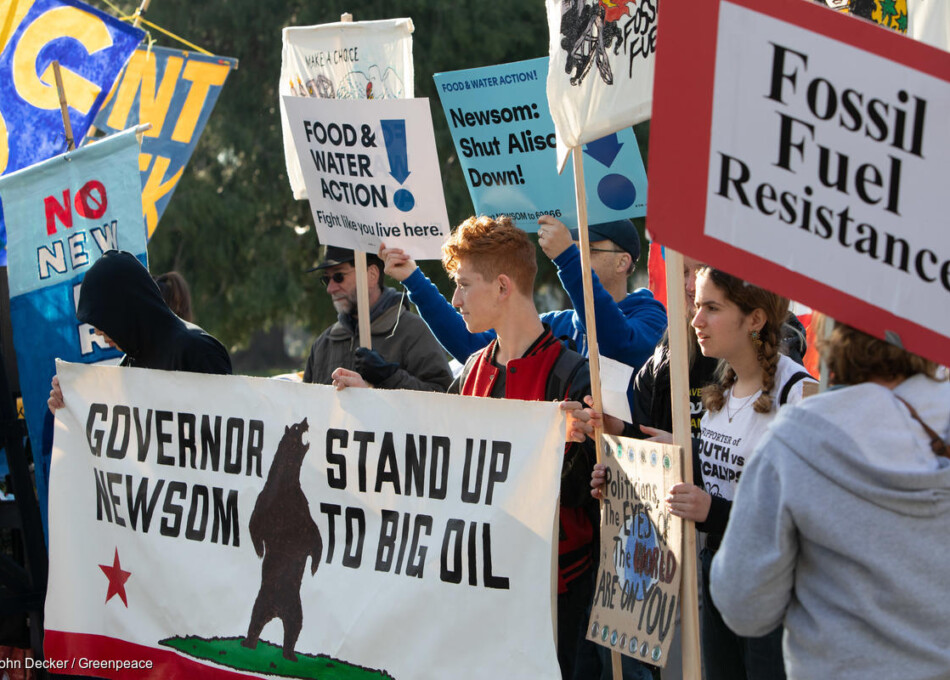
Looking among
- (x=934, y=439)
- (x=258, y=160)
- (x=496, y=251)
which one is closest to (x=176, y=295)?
(x=496, y=251)

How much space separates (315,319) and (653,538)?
Result: 16.7 m

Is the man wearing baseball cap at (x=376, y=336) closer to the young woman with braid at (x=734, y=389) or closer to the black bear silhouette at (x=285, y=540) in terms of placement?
the black bear silhouette at (x=285, y=540)

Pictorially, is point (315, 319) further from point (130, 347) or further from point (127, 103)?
point (130, 347)

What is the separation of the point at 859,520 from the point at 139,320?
3.17m

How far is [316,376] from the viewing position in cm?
503

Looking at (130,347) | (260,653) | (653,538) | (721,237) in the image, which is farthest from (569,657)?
(130,347)

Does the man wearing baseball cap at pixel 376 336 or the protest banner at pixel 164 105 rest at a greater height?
the protest banner at pixel 164 105

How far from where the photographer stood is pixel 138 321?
14.5ft

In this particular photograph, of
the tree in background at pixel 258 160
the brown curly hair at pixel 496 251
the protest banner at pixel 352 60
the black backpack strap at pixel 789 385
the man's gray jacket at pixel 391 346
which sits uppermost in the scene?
the protest banner at pixel 352 60

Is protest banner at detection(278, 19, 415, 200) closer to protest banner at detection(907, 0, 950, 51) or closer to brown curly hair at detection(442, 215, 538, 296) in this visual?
brown curly hair at detection(442, 215, 538, 296)

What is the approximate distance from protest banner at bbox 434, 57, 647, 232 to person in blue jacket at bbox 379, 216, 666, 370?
0.19 m

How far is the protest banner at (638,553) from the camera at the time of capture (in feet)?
10.3

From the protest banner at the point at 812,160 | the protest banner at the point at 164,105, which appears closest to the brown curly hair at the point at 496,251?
the protest banner at the point at 812,160

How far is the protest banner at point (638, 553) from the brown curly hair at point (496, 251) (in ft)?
2.16
